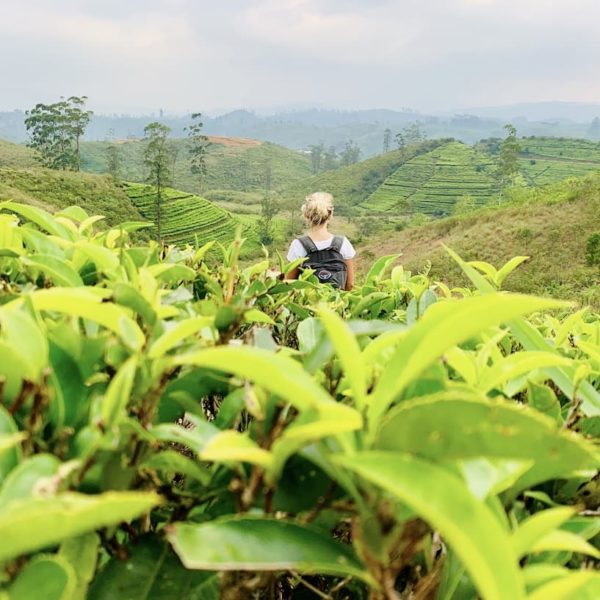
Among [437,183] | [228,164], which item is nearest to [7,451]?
[437,183]

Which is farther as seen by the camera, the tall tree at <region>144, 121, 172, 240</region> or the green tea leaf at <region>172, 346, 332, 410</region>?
the tall tree at <region>144, 121, 172, 240</region>

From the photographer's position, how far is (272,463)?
475 mm

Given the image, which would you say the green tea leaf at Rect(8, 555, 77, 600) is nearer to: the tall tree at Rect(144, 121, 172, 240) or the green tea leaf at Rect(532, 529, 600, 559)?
the green tea leaf at Rect(532, 529, 600, 559)

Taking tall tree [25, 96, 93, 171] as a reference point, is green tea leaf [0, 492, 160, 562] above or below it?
below

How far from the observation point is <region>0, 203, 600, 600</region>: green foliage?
Result: 15.7 inches

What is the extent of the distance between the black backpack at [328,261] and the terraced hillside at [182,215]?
3445cm

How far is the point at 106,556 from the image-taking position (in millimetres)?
628

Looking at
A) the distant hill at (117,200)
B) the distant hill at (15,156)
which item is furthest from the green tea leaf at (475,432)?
the distant hill at (15,156)

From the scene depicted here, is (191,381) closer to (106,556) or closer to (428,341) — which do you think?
(106,556)

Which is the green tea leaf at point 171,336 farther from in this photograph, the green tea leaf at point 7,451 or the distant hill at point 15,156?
the distant hill at point 15,156

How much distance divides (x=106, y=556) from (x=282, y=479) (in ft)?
0.75

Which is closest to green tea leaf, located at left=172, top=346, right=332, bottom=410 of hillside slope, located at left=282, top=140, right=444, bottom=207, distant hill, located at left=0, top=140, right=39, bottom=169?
distant hill, located at left=0, top=140, right=39, bottom=169

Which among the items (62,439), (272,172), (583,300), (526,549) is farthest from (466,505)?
(272,172)

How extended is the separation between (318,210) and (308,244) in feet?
0.67
